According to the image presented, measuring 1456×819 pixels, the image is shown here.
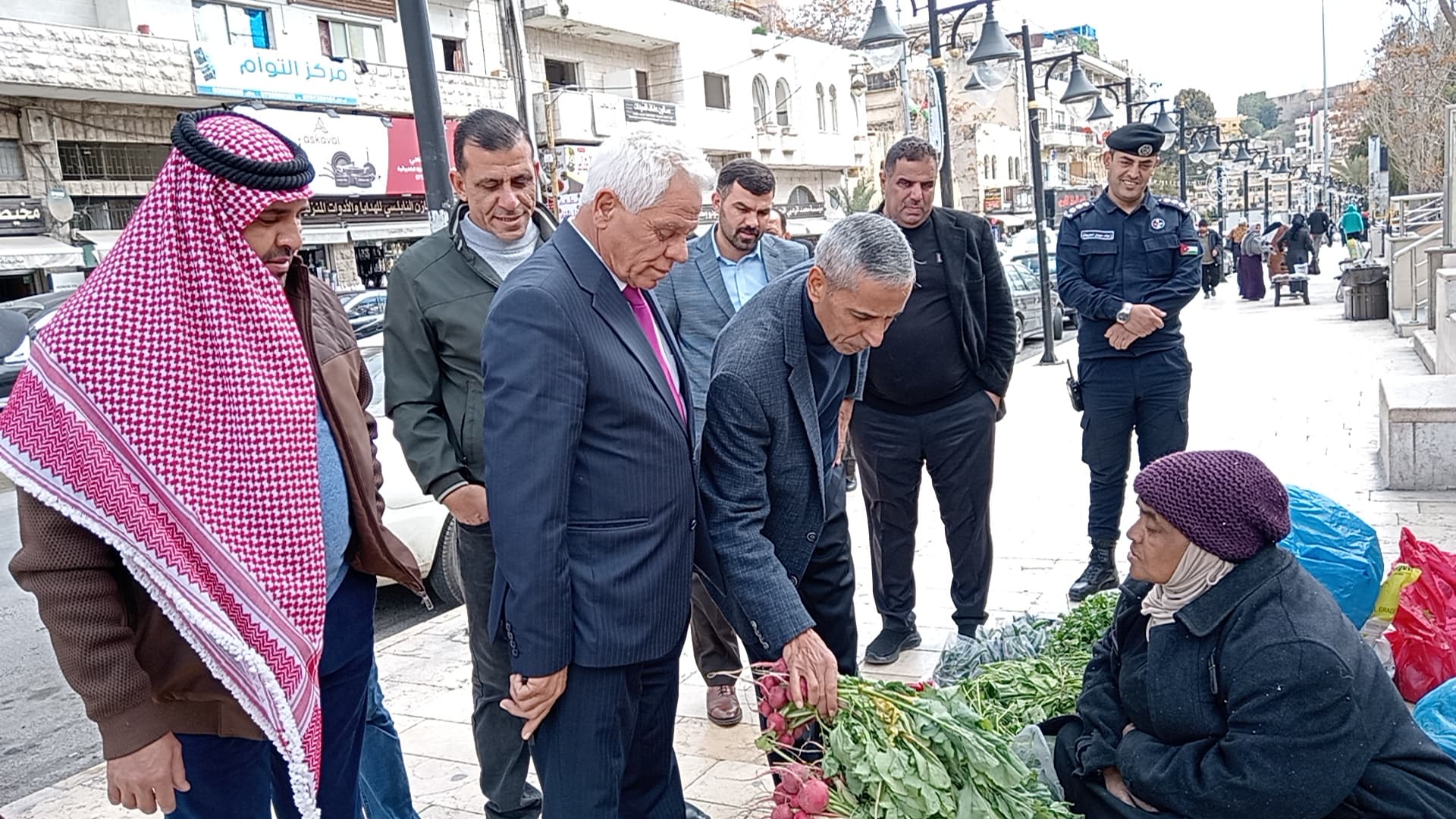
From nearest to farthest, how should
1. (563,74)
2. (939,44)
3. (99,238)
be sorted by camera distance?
(939,44) < (99,238) < (563,74)

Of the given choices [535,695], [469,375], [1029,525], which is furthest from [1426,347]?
[535,695]

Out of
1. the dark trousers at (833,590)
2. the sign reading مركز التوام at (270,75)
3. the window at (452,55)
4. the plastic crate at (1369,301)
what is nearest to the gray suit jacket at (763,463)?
the dark trousers at (833,590)

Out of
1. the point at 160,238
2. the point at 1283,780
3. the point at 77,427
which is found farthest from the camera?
the point at 1283,780

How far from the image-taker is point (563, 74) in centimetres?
2997

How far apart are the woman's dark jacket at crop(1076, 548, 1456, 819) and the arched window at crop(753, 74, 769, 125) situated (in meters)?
34.2

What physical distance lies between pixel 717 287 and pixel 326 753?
7.96ft

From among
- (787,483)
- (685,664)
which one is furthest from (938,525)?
(787,483)

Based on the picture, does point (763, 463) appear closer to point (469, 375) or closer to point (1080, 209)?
point (469, 375)

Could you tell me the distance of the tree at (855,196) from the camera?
121 ft

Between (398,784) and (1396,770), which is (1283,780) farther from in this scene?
(398,784)

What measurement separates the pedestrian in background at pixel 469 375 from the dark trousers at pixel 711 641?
3.66 ft

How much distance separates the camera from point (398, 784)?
333 centimetres

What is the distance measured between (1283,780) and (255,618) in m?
2.19

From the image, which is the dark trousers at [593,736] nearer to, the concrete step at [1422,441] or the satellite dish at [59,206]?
the concrete step at [1422,441]
